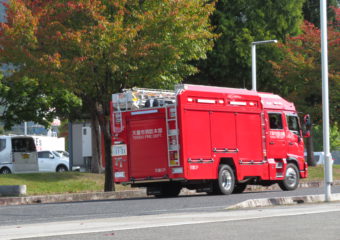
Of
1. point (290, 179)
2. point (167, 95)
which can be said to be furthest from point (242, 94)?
point (290, 179)

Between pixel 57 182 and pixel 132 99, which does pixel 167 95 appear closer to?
pixel 132 99

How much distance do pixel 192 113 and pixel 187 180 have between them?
1.87 metres

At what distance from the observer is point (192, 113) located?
22250mm

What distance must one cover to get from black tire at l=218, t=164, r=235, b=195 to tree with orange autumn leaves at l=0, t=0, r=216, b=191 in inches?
157

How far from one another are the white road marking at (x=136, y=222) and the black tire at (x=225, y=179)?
25.2 ft

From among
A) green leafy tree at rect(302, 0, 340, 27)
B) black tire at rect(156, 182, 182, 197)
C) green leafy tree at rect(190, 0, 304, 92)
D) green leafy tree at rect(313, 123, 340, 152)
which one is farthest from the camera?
green leafy tree at rect(313, 123, 340, 152)

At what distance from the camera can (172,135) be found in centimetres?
2211

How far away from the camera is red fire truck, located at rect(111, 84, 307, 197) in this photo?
72.3ft

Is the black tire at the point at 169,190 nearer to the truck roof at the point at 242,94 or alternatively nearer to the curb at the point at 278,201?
the truck roof at the point at 242,94

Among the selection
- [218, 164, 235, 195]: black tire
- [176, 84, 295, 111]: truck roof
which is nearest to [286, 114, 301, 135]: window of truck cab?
[176, 84, 295, 111]: truck roof

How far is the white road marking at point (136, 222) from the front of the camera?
10.9 metres

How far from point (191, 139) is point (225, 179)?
1739 millimetres

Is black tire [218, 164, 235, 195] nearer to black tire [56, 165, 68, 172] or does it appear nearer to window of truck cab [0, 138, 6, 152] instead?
window of truck cab [0, 138, 6, 152]

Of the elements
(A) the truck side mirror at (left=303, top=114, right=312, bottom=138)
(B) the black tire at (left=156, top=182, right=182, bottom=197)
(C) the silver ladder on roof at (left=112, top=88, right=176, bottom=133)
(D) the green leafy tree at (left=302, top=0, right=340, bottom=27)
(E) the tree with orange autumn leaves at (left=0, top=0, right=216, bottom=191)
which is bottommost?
(B) the black tire at (left=156, top=182, right=182, bottom=197)
